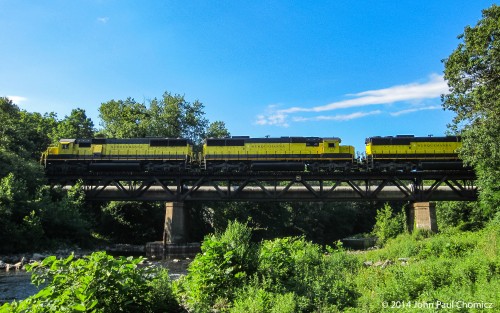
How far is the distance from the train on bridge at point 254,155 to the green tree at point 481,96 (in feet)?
26.4

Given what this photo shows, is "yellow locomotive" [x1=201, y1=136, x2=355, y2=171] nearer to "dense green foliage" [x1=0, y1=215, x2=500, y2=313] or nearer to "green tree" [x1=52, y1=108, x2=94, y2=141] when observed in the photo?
"dense green foliage" [x1=0, y1=215, x2=500, y2=313]

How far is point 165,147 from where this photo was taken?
126 feet

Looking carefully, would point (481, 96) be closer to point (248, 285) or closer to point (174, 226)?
point (248, 285)

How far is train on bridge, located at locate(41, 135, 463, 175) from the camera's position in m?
36.0

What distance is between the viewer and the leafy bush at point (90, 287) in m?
5.79

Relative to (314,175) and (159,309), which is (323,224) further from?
(159,309)

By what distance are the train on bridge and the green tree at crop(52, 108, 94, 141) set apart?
22.7 metres

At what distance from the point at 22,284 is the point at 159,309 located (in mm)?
13722

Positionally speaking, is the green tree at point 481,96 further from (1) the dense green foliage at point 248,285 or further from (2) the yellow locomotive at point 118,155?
(2) the yellow locomotive at point 118,155

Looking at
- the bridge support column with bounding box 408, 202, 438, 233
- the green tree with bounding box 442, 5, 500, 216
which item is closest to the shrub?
the green tree with bounding box 442, 5, 500, 216

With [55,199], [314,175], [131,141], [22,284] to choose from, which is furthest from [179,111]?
[22,284]

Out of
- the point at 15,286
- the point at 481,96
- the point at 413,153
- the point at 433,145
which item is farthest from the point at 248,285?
the point at 433,145

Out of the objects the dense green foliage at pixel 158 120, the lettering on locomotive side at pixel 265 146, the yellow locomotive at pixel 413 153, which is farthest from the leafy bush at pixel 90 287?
the dense green foliage at pixel 158 120

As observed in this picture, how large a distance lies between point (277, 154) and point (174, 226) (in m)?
13.2
